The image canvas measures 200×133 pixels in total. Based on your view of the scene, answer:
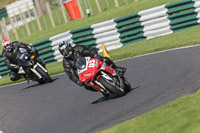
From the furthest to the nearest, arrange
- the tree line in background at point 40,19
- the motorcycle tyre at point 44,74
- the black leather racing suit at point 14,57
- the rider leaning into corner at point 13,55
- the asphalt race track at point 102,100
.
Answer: the tree line in background at point 40,19 < the black leather racing suit at point 14,57 < the rider leaning into corner at point 13,55 < the motorcycle tyre at point 44,74 < the asphalt race track at point 102,100

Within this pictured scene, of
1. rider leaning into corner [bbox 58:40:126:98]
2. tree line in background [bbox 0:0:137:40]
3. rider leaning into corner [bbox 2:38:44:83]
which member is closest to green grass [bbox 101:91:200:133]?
rider leaning into corner [bbox 58:40:126:98]

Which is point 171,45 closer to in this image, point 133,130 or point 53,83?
point 53,83

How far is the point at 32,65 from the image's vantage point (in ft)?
52.1

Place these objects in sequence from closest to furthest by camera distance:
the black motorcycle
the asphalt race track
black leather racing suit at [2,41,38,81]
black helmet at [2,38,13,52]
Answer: the asphalt race track < the black motorcycle < black helmet at [2,38,13,52] < black leather racing suit at [2,41,38,81]

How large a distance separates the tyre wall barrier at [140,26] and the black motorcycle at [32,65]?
4082mm

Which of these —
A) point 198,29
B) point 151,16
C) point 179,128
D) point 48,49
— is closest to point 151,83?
point 179,128

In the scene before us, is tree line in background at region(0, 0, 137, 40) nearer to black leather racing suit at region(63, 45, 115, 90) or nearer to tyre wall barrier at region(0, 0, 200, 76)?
tyre wall barrier at region(0, 0, 200, 76)

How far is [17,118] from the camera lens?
10.9 m

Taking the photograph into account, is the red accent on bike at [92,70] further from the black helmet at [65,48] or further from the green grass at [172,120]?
the green grass at [172,120]

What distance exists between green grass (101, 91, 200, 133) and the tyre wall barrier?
998 centimetres

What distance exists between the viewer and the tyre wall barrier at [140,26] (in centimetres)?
1720

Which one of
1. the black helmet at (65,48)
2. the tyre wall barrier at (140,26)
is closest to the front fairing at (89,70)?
the black helmet at (65,48)

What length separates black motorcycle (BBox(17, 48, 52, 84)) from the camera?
614 inches

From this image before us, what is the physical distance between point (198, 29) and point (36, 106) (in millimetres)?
6920
